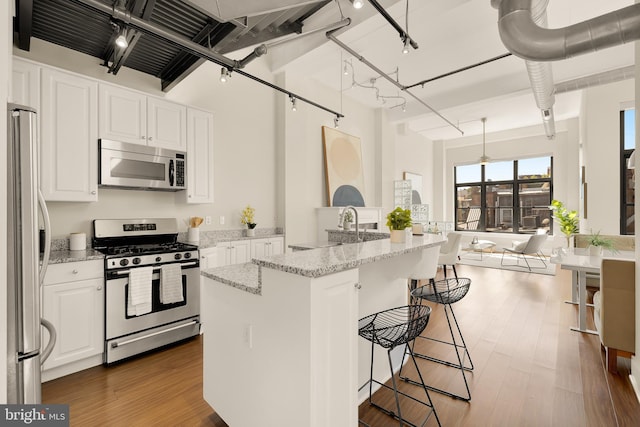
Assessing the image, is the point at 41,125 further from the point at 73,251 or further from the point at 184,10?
the point at 184,10

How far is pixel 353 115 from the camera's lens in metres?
6.77

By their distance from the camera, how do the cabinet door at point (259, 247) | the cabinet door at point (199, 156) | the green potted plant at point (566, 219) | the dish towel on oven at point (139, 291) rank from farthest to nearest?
the green potted plant at point (566, 219) < the cabinet door at point (259, 247) < the cabinet door at point (199, 156) < the dish towel on oven at point (139, 291)

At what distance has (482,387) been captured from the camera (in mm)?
2422

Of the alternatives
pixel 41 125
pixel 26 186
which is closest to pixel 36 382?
pixel 26 186

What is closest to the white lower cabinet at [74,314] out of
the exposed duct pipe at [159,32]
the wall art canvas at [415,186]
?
the exposed duct pipe at [159,32]

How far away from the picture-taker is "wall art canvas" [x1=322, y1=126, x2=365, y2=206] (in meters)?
6.04

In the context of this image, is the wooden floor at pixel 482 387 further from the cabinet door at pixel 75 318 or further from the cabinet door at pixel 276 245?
the cabinet door at pixel 276 245

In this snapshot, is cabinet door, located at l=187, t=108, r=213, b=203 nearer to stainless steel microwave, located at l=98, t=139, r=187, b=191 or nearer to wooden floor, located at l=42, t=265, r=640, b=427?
stainless steel microwave, located at l=98, t=139, r=187, b=191

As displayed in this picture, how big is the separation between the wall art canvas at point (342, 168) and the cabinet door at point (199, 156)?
98.7 inches

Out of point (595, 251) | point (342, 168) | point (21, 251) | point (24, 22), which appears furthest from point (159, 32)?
point (595, 251)

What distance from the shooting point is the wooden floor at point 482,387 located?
209 cm

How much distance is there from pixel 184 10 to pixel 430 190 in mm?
9316

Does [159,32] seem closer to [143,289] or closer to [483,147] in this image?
[143,289]

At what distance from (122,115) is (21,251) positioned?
2.43 metres
